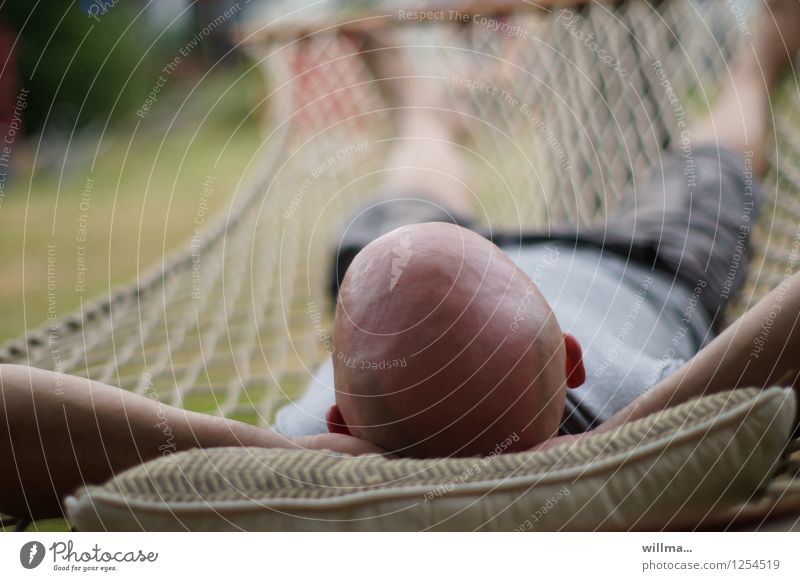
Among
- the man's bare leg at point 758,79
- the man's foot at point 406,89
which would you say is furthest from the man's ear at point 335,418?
the man's foot at point 406,89

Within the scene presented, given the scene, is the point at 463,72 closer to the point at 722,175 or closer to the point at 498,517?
the point at 722,175

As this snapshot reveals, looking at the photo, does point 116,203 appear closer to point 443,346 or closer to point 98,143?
point 98,143

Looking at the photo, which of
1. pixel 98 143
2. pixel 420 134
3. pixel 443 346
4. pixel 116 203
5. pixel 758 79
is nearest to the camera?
pixel 443 346

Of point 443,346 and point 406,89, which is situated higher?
point 406,89

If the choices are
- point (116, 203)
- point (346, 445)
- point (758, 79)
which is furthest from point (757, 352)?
point (116, 203)

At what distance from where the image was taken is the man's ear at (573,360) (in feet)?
1.52

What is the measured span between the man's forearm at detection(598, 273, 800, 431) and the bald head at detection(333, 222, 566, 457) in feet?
0.26

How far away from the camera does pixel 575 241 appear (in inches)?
38.0

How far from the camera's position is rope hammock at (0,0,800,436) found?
1142 mm

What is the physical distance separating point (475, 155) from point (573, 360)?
3.37 ft

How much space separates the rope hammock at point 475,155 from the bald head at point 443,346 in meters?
0.60

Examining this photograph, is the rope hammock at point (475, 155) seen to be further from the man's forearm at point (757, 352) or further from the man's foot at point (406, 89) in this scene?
the man's forearm at point (757, 352)

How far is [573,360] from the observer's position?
475 mm
